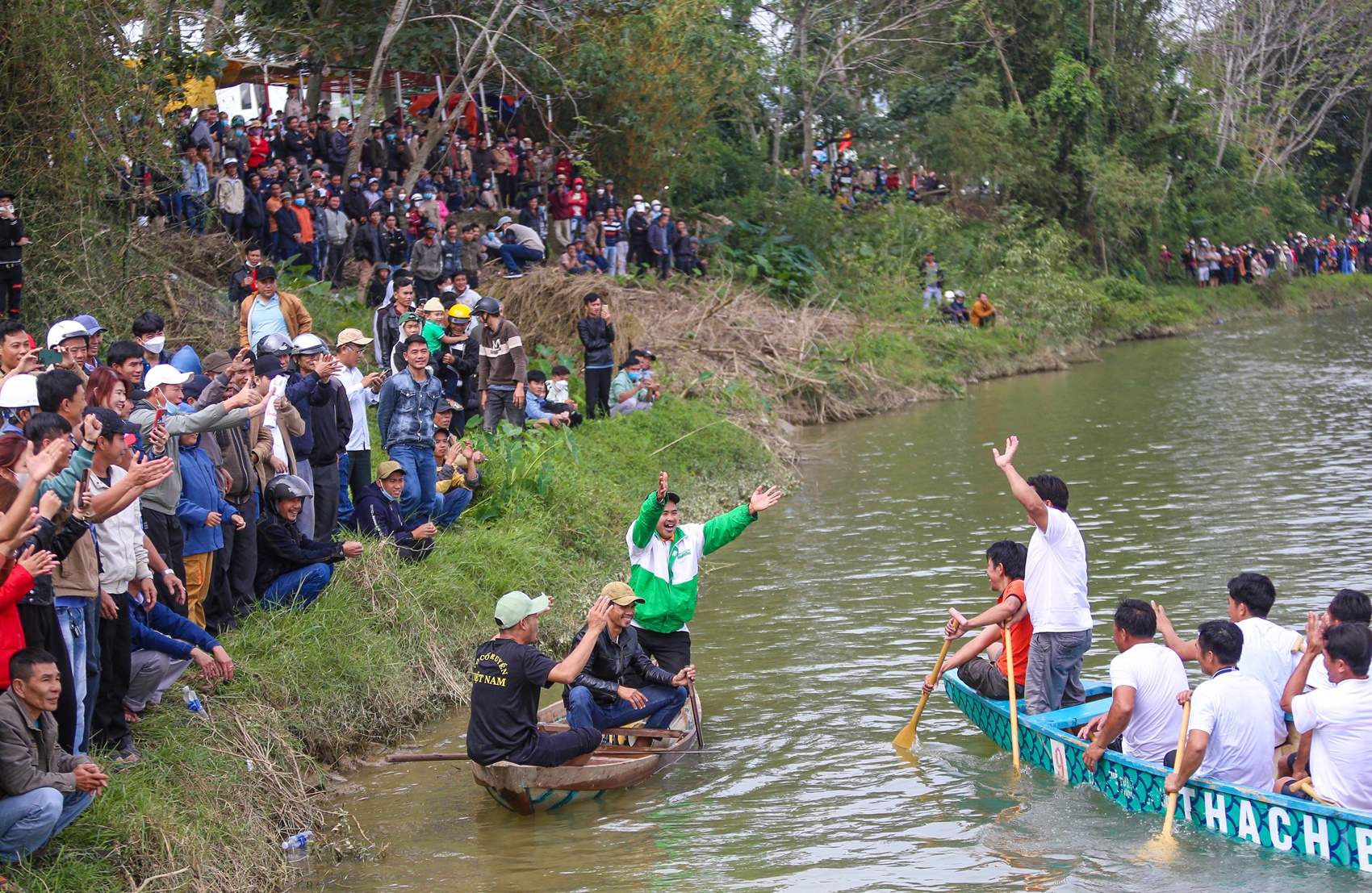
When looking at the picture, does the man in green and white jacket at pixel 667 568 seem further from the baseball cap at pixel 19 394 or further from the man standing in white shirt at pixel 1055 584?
the baseball cap at pixel 19 394

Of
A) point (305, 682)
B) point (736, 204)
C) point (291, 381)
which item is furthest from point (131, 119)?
point (736, 204)

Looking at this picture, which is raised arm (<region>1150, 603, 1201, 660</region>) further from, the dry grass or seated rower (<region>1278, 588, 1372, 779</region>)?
the dry grass

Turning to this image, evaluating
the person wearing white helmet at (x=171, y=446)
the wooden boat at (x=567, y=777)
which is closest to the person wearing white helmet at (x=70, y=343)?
the person wearing white helmet at (x=171, y=446)

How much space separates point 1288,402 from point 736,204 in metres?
14.7

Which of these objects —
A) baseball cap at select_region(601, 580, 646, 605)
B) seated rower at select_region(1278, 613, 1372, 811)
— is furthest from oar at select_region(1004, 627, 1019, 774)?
baseball cap at select_region(601, 580, 646, 605)

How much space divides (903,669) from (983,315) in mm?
23387

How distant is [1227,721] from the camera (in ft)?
24.3

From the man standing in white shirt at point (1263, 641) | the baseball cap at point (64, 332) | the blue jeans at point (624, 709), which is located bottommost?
the blue jeans at point (624, 709)

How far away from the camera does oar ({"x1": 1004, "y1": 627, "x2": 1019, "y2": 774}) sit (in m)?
8.81

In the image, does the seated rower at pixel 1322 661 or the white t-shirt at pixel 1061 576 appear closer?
the seated rower at pixel 1322 661

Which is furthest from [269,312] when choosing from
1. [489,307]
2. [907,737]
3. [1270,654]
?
[1270,654]

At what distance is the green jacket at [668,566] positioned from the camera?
31.7 feet

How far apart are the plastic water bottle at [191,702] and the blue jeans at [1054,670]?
5.69m

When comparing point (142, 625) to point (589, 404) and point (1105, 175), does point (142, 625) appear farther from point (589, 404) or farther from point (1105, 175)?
point (1105, 175)
